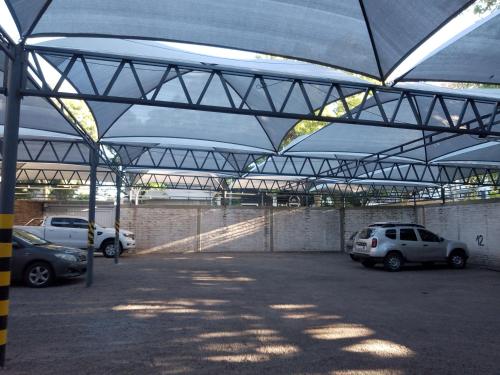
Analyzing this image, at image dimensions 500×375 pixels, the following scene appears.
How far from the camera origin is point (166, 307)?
324 inches

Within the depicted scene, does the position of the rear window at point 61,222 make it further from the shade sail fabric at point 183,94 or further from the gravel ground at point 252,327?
the gravel ground at point 252,327

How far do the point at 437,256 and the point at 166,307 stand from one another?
12.1 meters

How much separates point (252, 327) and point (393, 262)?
1018 centimetres

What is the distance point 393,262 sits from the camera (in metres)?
15.5

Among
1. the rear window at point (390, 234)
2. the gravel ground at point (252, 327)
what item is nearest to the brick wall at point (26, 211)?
the gravel ground at point (252, 327)

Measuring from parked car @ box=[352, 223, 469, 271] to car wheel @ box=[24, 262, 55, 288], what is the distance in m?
10.8

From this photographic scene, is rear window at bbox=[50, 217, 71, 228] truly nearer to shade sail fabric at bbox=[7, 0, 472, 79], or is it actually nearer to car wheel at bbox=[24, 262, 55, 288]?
car wheel at bbox=[24, 262, 55, 288]

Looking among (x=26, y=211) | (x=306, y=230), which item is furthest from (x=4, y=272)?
(x=306, y=230)

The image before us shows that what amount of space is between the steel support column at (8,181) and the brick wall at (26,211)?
17476 millimetres

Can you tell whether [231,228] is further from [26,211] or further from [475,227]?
[475,227]

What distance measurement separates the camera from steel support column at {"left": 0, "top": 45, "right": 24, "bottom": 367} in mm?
4988

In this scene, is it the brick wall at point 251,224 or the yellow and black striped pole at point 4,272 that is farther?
the brick wall at point 251,224

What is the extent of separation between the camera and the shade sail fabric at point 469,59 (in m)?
7.00

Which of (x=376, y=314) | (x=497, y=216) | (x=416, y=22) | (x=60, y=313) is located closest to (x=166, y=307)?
(x=60, y=313)
